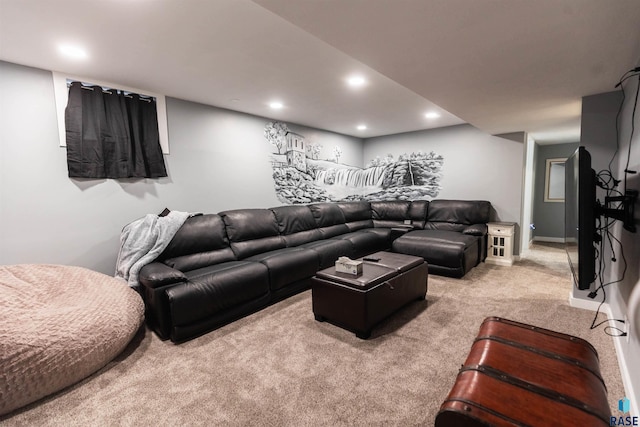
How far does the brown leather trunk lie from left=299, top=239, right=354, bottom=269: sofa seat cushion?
2.25 meters

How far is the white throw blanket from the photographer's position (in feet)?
8.62

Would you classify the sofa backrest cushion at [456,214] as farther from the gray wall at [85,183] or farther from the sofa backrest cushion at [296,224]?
the gray wall at [85,183]

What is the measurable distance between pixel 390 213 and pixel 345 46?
4.11 metres

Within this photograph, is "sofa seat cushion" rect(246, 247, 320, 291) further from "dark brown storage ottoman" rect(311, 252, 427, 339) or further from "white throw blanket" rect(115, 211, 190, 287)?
"white throw blanket" rect(115, 211, 190, 287)

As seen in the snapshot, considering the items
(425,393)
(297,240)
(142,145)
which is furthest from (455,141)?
(142,145)

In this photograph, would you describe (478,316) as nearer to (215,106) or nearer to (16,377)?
(16,377)

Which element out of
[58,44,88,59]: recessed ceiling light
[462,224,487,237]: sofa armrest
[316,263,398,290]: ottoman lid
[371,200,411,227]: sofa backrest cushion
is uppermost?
[58,44,88,59]: recessed ceiling light

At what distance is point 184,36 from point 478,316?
335 centimetres

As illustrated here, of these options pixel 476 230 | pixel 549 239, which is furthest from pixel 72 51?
pixel 549 239

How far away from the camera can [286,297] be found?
3.16 meters

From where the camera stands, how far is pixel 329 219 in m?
4.72

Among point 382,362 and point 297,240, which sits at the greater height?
point 297,240

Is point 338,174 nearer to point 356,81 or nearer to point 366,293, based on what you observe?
point 356,81

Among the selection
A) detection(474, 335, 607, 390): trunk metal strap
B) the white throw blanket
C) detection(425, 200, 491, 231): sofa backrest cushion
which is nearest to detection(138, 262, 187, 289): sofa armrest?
the white throw blanket
